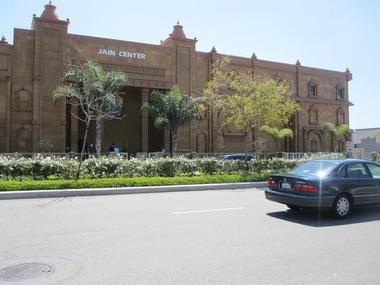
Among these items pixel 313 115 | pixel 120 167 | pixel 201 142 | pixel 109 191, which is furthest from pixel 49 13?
pixel 313 115

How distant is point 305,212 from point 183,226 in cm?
370

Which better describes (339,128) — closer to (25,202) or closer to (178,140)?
(178,140)

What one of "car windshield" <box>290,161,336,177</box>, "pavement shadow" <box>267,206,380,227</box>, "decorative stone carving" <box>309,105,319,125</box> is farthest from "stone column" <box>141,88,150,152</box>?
"pavement shadow" <box>267,206,380,227</box>

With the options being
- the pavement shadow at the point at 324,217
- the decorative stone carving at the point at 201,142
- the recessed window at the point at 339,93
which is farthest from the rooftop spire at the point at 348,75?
the pavement shadow at the point at 324,217

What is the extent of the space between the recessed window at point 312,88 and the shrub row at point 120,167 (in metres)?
25.3

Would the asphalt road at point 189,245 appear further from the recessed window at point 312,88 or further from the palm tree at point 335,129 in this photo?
the recessed window at point 312,88

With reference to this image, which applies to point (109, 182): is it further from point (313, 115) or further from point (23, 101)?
point (313, 115)

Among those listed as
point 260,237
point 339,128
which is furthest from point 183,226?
point 339,128

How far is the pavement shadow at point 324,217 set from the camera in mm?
9041

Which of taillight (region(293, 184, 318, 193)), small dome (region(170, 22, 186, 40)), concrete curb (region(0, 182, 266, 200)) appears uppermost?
small dome (region(170, 22, 186, 40))

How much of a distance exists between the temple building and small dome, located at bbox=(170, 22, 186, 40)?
0.30 feet

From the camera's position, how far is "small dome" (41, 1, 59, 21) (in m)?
31.4

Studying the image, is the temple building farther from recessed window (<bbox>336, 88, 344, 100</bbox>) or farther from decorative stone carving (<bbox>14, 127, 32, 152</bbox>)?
recessed window (<bbox>336, 88, 344, 100</bbox>)

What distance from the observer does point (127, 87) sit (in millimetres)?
35844
